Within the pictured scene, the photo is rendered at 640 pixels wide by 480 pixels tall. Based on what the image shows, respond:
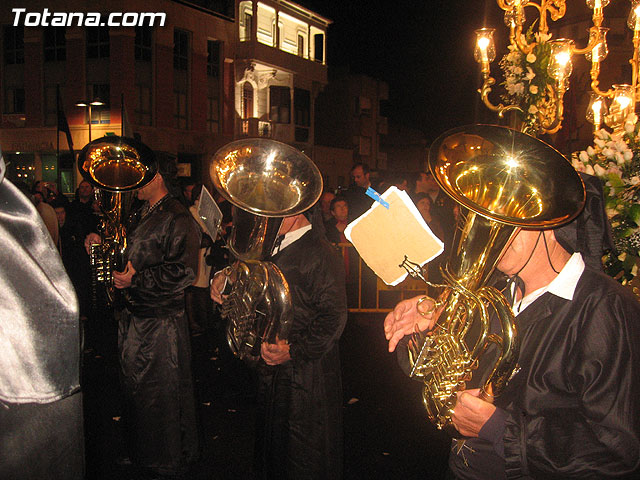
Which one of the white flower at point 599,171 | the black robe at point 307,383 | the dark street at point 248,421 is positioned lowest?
the dark street at point 248,421

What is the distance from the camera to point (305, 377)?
9.11 ft

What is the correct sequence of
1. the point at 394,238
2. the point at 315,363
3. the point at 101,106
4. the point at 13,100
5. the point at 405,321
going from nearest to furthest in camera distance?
the point at 394,238 → the point at 405,321 → the point at 315,363 → the point at 101,106 → the point at 13,100

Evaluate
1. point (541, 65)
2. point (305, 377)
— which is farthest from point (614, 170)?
point (541, 65)

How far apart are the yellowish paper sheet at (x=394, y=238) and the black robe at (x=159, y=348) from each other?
6.58 ft

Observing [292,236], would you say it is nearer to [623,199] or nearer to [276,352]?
[276,352]

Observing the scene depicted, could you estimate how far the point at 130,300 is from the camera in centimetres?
353

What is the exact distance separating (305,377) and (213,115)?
856 inches

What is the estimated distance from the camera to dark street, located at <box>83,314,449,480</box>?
12.2ft

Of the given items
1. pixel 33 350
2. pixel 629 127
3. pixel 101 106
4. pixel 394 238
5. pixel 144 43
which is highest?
pixel 144 43

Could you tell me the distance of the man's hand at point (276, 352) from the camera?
2702 millimetres

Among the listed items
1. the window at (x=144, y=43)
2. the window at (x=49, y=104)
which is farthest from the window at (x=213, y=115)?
the window at (x=49, y=104)

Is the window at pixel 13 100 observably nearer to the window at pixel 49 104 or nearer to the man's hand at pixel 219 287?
the window at pixel 49 104

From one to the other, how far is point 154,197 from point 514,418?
2.97 meters

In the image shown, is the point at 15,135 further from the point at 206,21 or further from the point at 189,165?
the point at 206,21
